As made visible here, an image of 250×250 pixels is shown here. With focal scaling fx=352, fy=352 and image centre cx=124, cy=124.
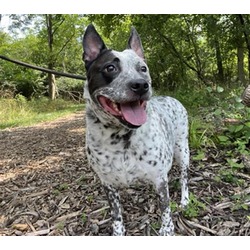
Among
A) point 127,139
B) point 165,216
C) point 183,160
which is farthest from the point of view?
point 183,160

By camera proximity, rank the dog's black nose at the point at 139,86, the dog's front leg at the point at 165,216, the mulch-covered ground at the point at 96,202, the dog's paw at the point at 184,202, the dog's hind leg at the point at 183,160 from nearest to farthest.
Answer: the dog's black nose at the point at 139,86
the dog's front leg at the point at 165,216
the mulch-covered ground at the point at 96,202
the dog's paw at the point at 184,202
the dog's hind leg at the point at 183,160

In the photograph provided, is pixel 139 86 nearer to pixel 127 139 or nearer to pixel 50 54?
pixel 127 139

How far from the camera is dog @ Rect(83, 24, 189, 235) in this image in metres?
2.19

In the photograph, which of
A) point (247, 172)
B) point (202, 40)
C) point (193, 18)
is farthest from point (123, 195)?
point (202, 40)

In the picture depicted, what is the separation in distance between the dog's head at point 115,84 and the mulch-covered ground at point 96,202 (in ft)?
3.94

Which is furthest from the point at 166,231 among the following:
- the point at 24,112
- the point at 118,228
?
the point at 24,112

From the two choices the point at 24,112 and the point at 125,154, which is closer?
the point at 125,154

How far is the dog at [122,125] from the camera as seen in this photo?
86.4 inches

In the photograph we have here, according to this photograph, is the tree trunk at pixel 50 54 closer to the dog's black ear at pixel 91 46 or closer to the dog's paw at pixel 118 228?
the dog's paw at pixel 118 228

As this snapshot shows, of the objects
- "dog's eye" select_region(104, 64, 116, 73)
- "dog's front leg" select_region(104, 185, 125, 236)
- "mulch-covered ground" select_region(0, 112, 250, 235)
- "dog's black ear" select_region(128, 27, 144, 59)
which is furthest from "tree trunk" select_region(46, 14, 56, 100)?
"dog's eye" select_region(104, 64, 116, 73)

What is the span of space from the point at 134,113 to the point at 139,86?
20 centimetres

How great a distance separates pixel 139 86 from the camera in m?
2.10

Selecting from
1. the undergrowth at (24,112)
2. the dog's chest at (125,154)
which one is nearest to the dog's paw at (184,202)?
the dog's chest at (125,154)

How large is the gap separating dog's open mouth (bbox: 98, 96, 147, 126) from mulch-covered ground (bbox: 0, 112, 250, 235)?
118cm
